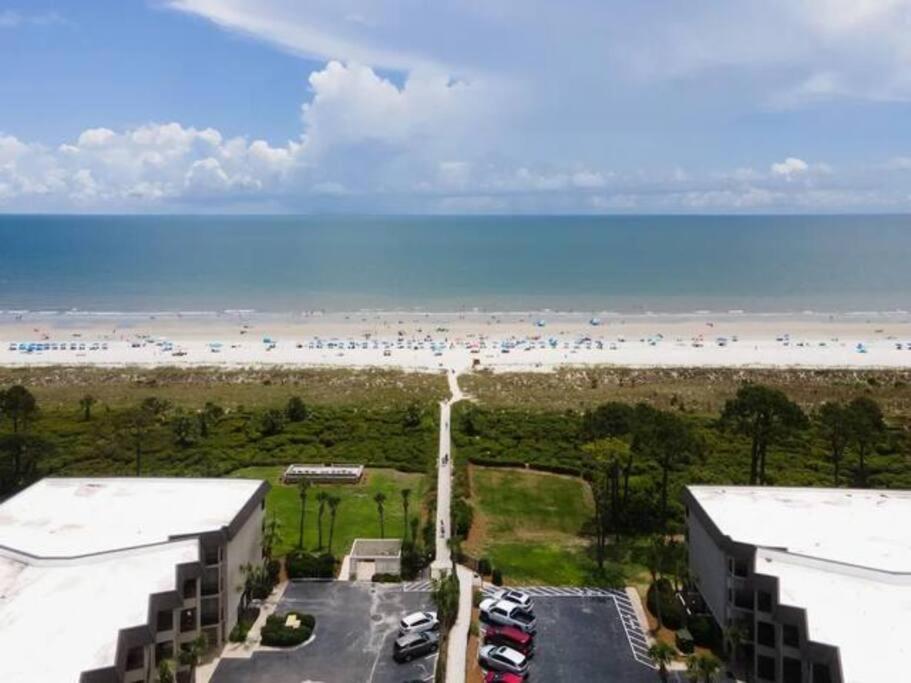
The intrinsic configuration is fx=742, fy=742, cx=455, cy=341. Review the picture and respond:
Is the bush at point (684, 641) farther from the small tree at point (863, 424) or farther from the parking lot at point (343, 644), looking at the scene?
the small tree at point (863, 424)

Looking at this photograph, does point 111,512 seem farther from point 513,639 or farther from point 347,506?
point 513,639

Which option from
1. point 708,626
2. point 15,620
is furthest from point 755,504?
point 15,620

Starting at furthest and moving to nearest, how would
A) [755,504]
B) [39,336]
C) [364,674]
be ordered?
[39,336], [755,504], [364,674]

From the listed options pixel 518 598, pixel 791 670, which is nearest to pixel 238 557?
pixel 518 598

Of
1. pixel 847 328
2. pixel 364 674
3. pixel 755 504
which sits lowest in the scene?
pixel 364 674

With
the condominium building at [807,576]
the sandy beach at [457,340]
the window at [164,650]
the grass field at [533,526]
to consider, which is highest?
the sandy beach at [457,340]

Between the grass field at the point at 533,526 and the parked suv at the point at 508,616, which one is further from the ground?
the grass field at the point at 533,526

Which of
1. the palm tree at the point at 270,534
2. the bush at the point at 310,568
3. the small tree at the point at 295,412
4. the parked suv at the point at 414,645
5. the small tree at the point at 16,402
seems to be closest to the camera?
the parked suv at the point at 414,645

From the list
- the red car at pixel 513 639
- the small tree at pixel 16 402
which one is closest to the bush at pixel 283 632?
the red car at pixel 513 639

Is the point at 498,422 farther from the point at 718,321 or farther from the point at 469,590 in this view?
the point at 718,321
